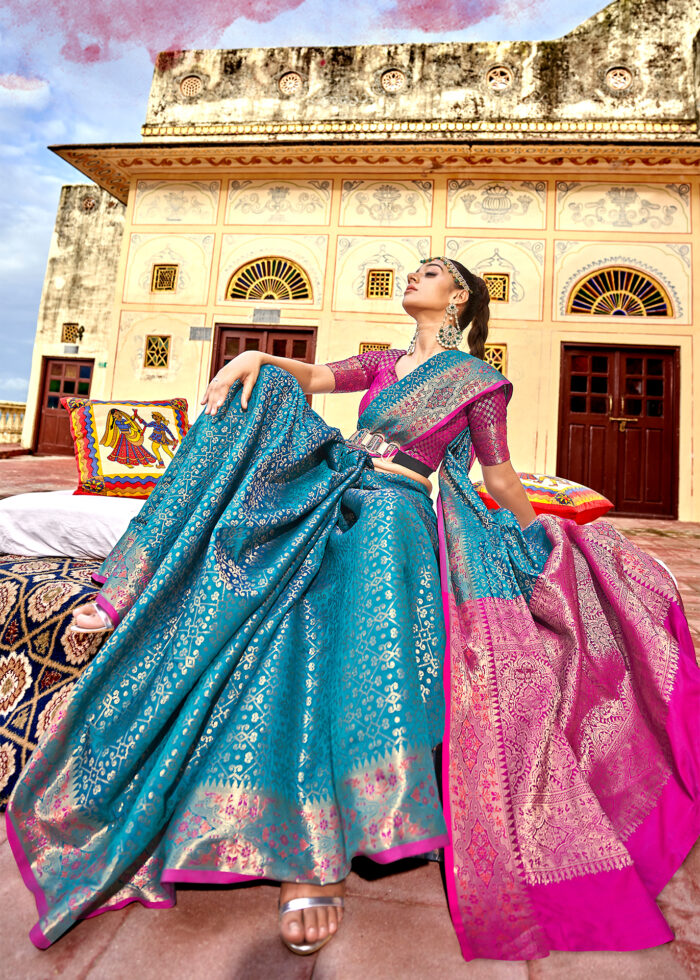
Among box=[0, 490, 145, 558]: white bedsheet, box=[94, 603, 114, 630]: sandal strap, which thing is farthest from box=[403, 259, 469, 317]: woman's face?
box=[94, 603, 114, 630]: sandal strap

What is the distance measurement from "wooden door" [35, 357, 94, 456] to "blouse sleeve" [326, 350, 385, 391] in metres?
10.5

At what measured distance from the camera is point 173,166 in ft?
27.3

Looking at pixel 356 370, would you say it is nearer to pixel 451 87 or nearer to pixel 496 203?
pixel 496 203

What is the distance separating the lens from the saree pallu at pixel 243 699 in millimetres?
1003

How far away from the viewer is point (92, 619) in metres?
1.28

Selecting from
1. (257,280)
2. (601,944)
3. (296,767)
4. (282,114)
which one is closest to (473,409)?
(296,767)

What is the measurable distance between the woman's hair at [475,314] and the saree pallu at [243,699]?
91 centimetres

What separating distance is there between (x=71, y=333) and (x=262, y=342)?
5.67 meters

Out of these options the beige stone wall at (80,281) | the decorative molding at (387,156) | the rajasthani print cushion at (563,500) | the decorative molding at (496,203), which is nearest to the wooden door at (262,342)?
the decorative molding at (387,156)

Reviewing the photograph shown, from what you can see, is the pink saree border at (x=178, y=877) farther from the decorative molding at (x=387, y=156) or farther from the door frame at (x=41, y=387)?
the door frame at (x=41, y=387)

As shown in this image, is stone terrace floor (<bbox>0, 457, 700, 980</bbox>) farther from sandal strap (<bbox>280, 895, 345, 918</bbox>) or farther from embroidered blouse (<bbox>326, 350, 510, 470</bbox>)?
embroidered blouse (<bbox>326, 350, 510, 470</bbox>)

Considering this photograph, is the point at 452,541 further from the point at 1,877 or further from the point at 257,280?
the point at 257,280

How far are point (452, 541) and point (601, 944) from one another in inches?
34.7

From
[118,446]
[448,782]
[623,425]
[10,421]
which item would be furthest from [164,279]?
[448,782]
